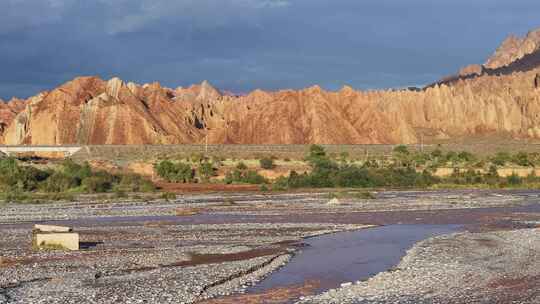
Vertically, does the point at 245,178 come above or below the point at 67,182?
above

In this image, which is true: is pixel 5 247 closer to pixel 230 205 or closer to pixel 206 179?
pixel 230 205

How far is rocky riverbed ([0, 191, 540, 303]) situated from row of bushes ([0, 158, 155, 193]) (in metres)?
12.2

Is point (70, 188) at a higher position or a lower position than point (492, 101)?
lower

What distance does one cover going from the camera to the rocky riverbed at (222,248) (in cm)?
1603

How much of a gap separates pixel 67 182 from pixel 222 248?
1502 inches

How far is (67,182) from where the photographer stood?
59.0m

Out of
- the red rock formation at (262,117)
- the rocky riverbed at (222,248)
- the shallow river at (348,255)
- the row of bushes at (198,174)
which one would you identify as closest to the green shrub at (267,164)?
the row of bushes at (198,174)

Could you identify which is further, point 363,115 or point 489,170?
point 363,115

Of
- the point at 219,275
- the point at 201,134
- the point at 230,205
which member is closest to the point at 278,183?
the point at 230,205

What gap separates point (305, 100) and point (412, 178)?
6578cm

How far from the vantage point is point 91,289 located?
16172 millimetres

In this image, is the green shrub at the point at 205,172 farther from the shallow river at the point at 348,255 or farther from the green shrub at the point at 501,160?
the shallow river at the point at 348,255

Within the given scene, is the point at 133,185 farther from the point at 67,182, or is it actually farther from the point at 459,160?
the point at 459,160

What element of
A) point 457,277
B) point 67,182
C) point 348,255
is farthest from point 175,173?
point 457,277
